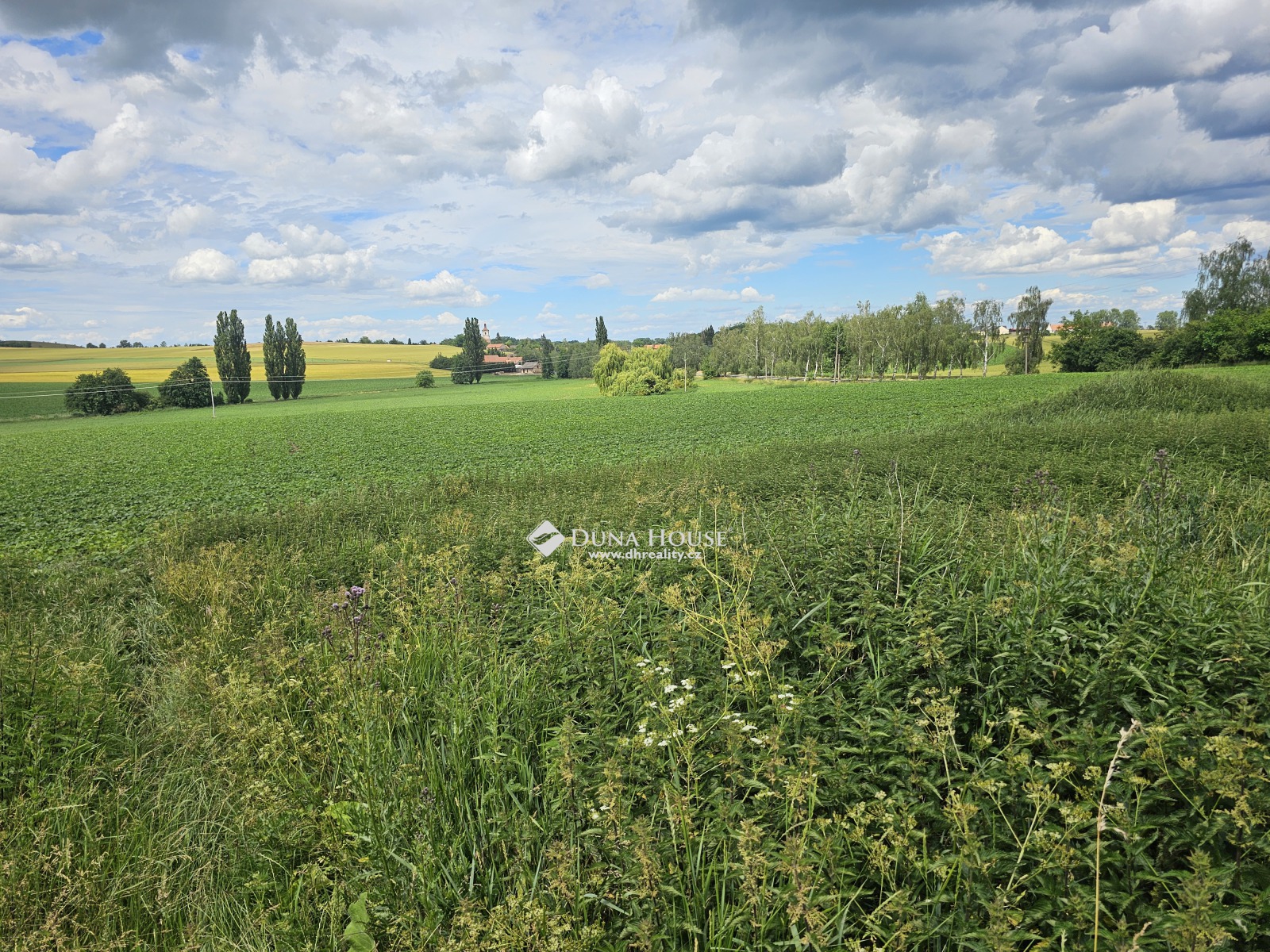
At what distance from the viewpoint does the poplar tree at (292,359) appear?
267ft

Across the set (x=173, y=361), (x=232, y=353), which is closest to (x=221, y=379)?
(x=232, y=353)

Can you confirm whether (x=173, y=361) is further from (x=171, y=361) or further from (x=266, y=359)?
(x=266, y=359)

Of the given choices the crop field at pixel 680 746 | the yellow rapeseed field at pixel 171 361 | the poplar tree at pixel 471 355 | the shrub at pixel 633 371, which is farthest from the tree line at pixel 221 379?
the crop field at pixel 680 746

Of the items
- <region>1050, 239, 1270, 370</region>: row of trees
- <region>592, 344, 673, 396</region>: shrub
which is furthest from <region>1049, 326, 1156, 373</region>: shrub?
<region>592, 344, 673, 396</region>: shrub

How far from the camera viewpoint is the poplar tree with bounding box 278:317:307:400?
81.4 metres

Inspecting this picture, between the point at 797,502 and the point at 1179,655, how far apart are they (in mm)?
5271

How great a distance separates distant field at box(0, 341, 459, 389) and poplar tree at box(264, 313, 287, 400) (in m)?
7.00

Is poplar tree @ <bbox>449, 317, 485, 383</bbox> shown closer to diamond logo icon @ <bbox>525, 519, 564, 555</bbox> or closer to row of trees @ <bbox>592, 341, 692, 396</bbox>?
row of trees @ <bbox>592, 341, 692, 396</bbox>

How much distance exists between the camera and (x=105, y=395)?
61656mm

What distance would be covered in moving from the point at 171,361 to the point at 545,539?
116621 millimetres

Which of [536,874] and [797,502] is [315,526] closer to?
[797,502]

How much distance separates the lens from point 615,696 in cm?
386

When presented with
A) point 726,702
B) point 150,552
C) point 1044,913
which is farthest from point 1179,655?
point 150,552

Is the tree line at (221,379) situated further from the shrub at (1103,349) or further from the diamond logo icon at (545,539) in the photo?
the shrub at (1103,349)
